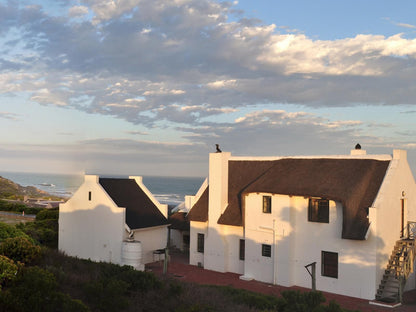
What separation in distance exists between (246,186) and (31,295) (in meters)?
16.3

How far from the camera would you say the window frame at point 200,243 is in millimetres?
26111

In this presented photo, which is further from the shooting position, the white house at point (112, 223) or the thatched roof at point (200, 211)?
A: the thatched roof at point (200, 211)

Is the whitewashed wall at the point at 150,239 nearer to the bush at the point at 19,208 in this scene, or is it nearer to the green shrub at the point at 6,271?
the green shrub at the point at 6,271

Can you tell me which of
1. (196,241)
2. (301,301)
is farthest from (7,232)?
(196,241)

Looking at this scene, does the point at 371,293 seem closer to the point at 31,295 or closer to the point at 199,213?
the point at 199,213

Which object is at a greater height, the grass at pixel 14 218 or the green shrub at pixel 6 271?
the green shrub at pixel 6 271

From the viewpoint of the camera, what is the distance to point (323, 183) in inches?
814

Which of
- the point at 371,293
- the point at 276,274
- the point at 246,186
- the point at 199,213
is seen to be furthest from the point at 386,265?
the point at 199,213

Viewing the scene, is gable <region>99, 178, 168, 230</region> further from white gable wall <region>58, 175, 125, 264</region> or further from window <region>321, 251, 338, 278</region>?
window <region>321, 251, 338, 278</region>

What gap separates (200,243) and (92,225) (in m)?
6.52

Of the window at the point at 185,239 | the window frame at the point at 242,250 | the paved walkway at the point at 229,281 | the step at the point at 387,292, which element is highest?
the window frame at the point at 242,250

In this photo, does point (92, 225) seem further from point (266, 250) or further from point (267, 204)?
point (267, 204)

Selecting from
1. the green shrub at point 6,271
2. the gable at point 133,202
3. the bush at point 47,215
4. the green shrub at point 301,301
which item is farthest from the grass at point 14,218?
the green shrub at point 301,301

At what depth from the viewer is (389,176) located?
64.8ft
